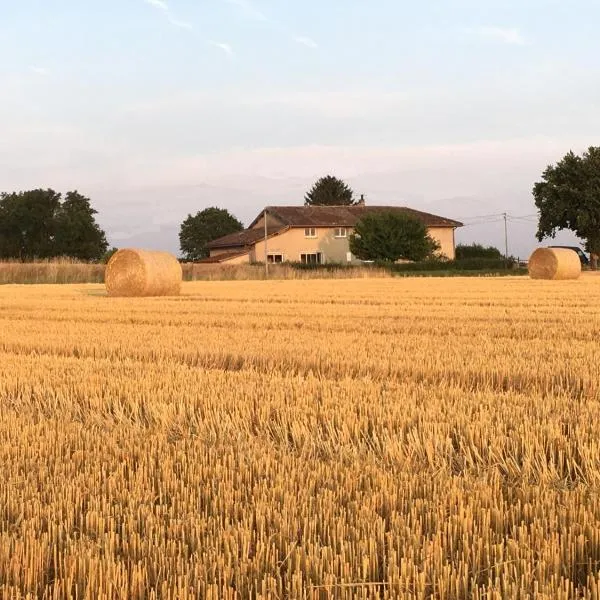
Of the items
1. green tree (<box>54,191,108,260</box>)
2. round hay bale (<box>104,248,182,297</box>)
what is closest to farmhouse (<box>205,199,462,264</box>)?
→ green tree (<box>54,191,108,260</box>)

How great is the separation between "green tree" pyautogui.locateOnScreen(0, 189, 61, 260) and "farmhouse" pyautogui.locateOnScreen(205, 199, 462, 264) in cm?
2093

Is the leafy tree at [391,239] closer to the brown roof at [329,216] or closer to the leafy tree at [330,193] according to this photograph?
the brown roof at [329,216]

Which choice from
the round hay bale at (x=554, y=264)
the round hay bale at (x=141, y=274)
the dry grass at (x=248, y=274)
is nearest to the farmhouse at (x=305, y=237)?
the dry grass at (x=248, y=274)

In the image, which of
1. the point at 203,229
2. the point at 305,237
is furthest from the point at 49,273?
the point at 203,229

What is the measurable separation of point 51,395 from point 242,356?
2456 mm

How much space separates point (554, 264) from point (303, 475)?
103ft

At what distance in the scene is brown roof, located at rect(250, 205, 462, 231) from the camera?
74938mm

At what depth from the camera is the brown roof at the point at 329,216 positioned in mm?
74938

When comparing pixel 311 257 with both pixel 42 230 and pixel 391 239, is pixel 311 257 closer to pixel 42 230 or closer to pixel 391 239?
pixel 391 239

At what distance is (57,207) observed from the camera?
88.0 metres

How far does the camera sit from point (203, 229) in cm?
11956

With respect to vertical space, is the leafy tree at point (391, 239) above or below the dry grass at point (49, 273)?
above

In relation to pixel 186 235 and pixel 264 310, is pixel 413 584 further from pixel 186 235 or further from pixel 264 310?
pixel 186 235

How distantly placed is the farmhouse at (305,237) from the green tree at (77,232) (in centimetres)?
1746
